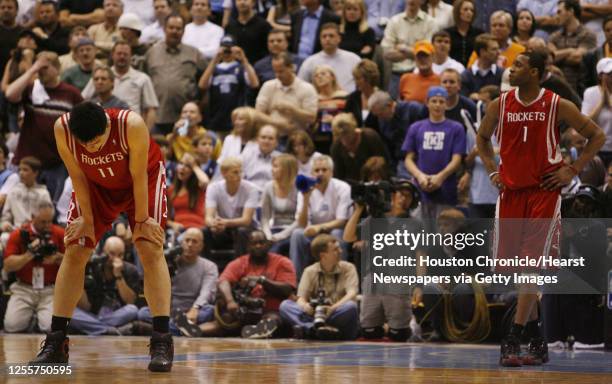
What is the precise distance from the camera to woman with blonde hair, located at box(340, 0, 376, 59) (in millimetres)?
14977

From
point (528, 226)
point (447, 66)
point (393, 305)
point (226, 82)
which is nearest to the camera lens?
point (528, 226)

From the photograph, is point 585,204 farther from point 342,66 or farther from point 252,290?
point 342,66

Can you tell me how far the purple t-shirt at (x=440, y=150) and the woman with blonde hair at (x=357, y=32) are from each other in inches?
111

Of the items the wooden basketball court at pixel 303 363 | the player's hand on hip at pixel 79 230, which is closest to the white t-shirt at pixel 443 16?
the wooden basketball court at pixel 303 363

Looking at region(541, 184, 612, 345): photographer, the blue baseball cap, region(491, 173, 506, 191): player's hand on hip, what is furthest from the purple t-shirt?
region(491, 173, 506, 191): player's hand on hip

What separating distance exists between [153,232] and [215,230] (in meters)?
5.66

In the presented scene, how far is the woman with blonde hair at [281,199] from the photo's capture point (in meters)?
12.7

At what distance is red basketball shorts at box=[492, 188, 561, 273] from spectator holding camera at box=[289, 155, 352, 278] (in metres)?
4.12

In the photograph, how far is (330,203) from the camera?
12.5m

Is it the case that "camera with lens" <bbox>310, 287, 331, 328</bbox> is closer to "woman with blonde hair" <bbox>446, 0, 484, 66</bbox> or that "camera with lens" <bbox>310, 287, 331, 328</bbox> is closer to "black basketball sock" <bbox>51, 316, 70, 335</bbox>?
"black basketball sock" <bbox>51, 316, 70, 335</bbox>

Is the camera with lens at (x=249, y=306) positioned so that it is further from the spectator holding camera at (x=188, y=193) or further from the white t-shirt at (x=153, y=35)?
the white t-shirt at (x=153, y=35)

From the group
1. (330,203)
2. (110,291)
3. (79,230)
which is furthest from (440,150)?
(79,230)

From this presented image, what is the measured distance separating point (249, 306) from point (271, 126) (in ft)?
8.79

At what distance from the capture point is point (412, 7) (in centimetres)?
1480
